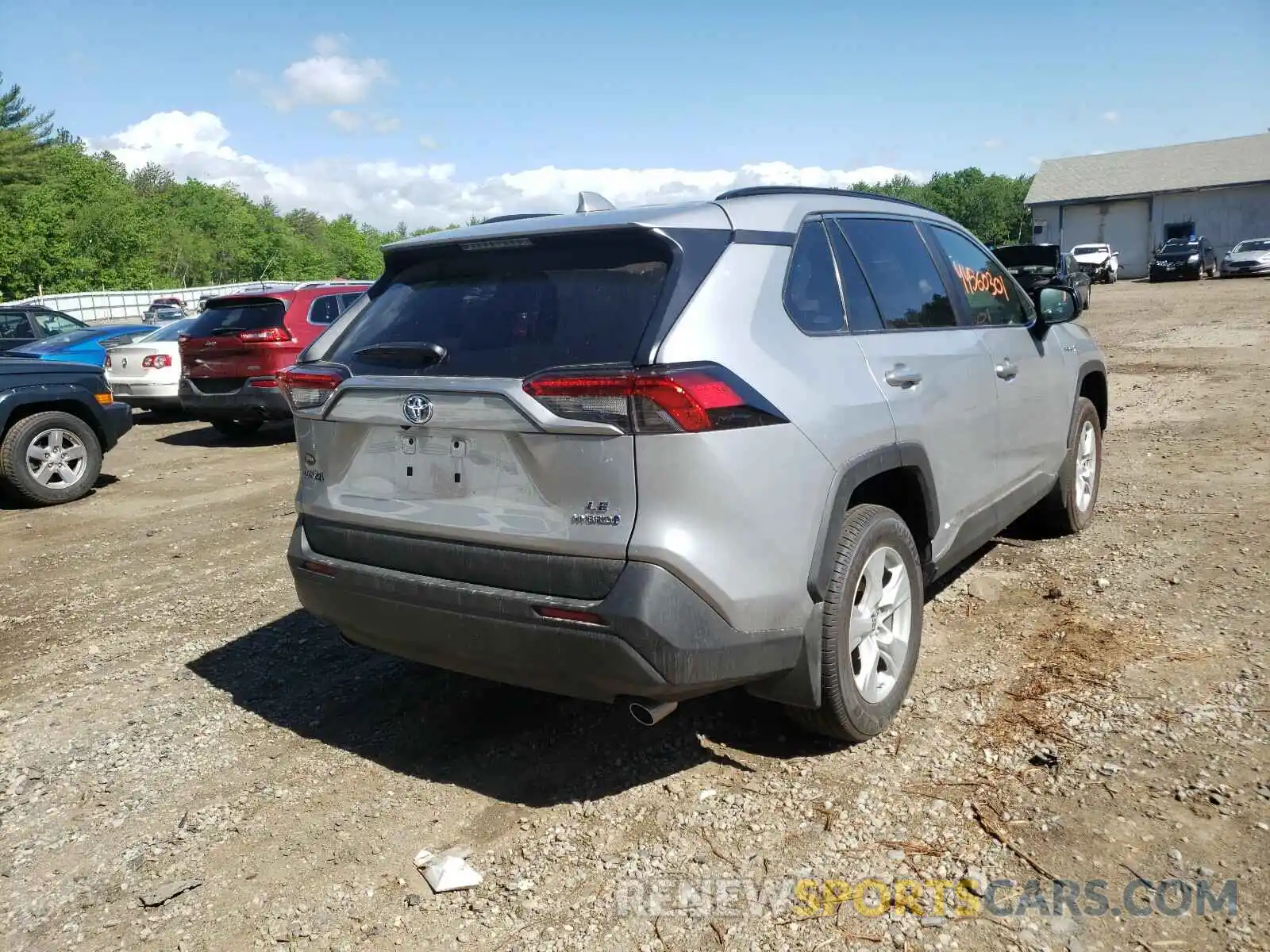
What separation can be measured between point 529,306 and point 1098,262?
40.8 meters

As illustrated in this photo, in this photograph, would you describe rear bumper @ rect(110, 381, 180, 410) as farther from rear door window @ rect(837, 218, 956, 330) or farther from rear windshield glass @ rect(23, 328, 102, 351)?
rear door window @ rect(837, 218, 956, 330)

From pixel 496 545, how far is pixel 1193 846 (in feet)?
7.08

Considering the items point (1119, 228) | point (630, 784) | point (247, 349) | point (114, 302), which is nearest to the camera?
point (630, 784)

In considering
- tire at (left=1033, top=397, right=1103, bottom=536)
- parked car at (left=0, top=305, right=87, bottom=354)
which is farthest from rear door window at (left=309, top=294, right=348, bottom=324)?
tire at (left=1033, top=397, right=1103, bottom=536)

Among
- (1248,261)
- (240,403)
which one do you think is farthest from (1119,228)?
(240,403)

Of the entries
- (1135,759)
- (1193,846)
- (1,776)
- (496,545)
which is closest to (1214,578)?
(1135,759)

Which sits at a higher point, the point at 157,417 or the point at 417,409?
the point at 417,409

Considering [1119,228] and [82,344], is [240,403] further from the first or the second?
[1119,228]

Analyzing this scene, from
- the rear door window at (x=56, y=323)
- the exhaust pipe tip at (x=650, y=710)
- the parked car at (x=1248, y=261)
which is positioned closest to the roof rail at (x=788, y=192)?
the exhaust pipe tip at (x=650, y=710)

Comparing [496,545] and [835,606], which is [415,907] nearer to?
[496,545]

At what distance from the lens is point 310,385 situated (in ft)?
11.3

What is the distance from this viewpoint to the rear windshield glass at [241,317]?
1095cm

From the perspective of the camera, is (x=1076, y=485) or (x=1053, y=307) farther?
(x=1076, y=485)

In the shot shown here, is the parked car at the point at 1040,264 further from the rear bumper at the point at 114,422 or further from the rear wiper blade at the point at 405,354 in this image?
the rear wiper blade at the point at 405,354
